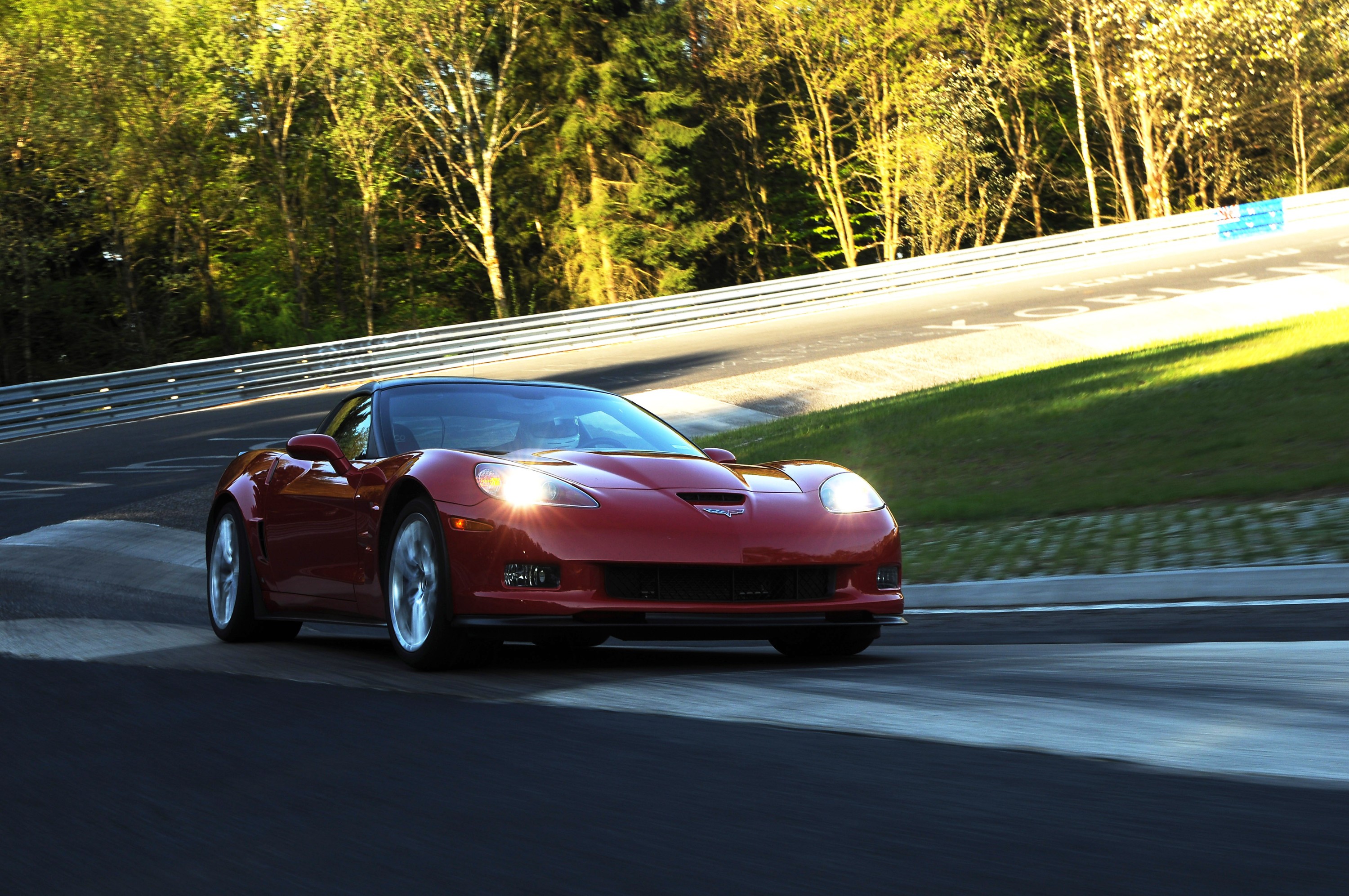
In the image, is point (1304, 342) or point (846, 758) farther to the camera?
point (1304, 342)

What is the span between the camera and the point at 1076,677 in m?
4.85

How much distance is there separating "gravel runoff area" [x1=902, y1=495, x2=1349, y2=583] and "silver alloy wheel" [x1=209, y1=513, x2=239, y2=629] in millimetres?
3975

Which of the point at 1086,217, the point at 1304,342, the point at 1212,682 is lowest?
the point at 1212,682

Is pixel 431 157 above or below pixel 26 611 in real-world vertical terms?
above

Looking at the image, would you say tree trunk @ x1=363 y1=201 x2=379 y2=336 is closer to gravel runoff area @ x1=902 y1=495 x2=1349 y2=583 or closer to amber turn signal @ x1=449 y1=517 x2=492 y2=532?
gravel runoff area @ x1=902 y1=495 x2=1349 y2=583

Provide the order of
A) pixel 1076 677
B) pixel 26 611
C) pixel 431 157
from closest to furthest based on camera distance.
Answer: pixel 1076 677 < pixel 26 611 < pixel 431 157

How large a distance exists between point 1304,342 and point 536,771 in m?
13.5

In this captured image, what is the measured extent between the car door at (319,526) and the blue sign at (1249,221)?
3467 cm

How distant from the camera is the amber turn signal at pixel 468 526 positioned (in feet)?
18.2

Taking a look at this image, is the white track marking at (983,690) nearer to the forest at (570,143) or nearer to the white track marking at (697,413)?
the white track marking at (697,413)

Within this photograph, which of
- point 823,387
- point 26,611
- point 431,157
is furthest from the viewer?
point 431,157

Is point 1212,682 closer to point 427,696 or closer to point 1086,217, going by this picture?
point 427,696

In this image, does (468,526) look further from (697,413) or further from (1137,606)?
(697,413)

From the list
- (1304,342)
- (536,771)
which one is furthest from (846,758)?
(1304,342)
